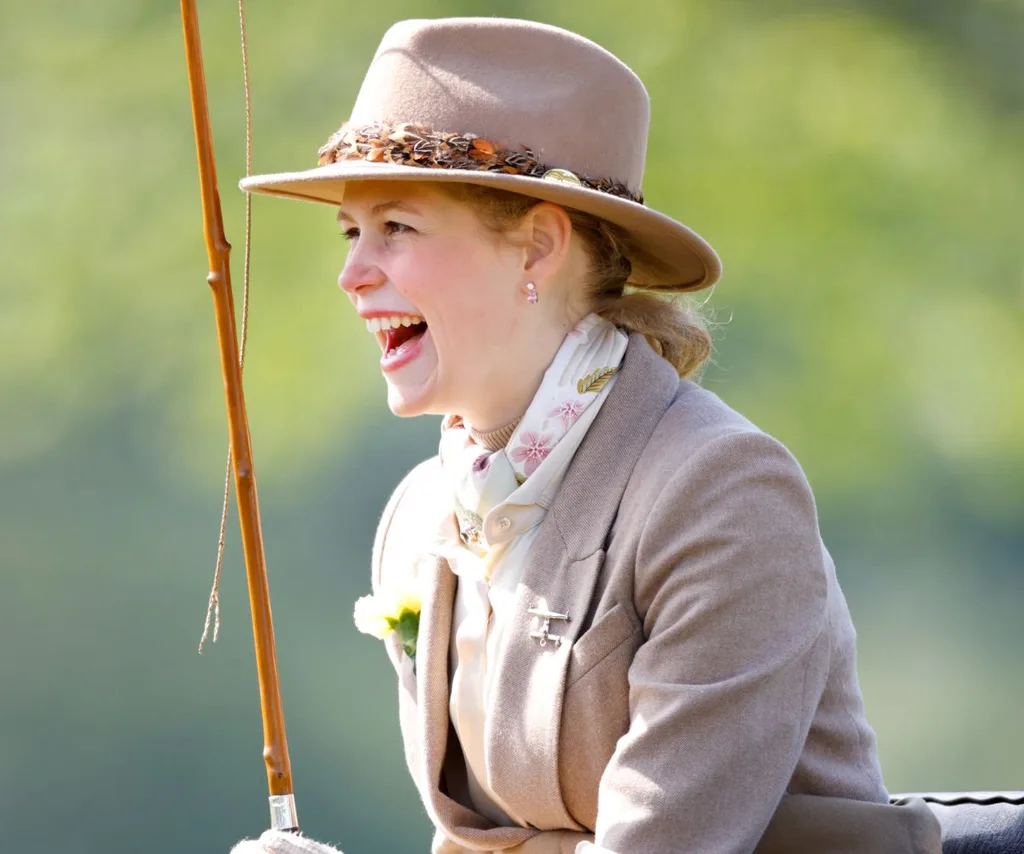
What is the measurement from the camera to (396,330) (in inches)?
75.0

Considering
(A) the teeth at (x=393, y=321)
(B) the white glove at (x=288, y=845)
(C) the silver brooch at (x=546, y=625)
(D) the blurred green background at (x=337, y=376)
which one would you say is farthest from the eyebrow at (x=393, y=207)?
(D) the blurred green background at (x=337, y=376)

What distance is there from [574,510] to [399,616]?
35cm

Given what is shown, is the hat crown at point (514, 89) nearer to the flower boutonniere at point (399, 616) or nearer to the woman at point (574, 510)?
the woman at point (574, 510)

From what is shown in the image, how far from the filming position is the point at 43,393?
3.81 meters

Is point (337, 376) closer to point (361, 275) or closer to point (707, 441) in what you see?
point (361, 275)

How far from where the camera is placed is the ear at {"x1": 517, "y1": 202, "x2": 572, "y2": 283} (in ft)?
6.11

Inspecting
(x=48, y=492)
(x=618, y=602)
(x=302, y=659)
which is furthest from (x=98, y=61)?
(x=618, y=602)

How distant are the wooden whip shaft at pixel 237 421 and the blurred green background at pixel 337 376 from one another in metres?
2.06

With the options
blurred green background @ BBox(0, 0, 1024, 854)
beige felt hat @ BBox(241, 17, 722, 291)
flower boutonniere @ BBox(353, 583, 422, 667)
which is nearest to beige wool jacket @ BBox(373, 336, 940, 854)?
flower boutonniere @ BBox(353, 583, 422, 667)

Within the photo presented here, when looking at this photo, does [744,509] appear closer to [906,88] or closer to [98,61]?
[906,88]

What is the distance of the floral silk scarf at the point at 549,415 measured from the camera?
1856 mm

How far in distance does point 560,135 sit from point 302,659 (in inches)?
87.8

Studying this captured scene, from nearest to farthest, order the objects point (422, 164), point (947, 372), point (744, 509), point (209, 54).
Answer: point (744, 509)
point (422, 164)
point (947, 372)
point (209, 54)

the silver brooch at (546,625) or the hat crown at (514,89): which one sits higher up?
the hat crown at (514,89)
